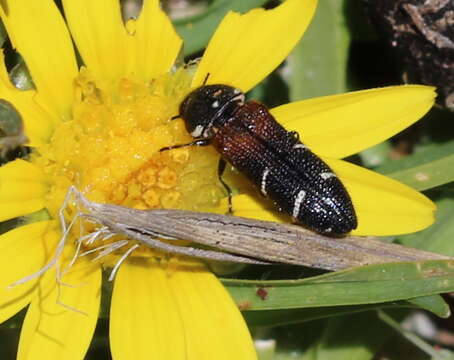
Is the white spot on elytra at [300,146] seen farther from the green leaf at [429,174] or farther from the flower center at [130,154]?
the green leaf at [429,174]

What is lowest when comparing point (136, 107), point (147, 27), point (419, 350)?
point (419, 350)

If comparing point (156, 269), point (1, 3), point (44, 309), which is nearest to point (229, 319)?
point (156, 269)

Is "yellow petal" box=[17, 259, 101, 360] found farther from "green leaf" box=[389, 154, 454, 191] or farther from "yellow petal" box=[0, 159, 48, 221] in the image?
"green leaf" box=[389, 154, 454, 191]

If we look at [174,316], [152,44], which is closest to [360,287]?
[174,316]

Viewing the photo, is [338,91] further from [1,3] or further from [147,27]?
[1,3]

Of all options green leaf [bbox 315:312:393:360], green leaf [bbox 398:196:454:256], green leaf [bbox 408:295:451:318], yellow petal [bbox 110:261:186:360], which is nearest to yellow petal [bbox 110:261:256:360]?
yellow petal [bbox 110:261:186:360]

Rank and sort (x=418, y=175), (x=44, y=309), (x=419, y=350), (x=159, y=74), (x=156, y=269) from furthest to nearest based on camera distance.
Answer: (x=419, y=350), (x=418, y=175), (x=159, y=74), (x=156, y=269), (x=44, y=309)
